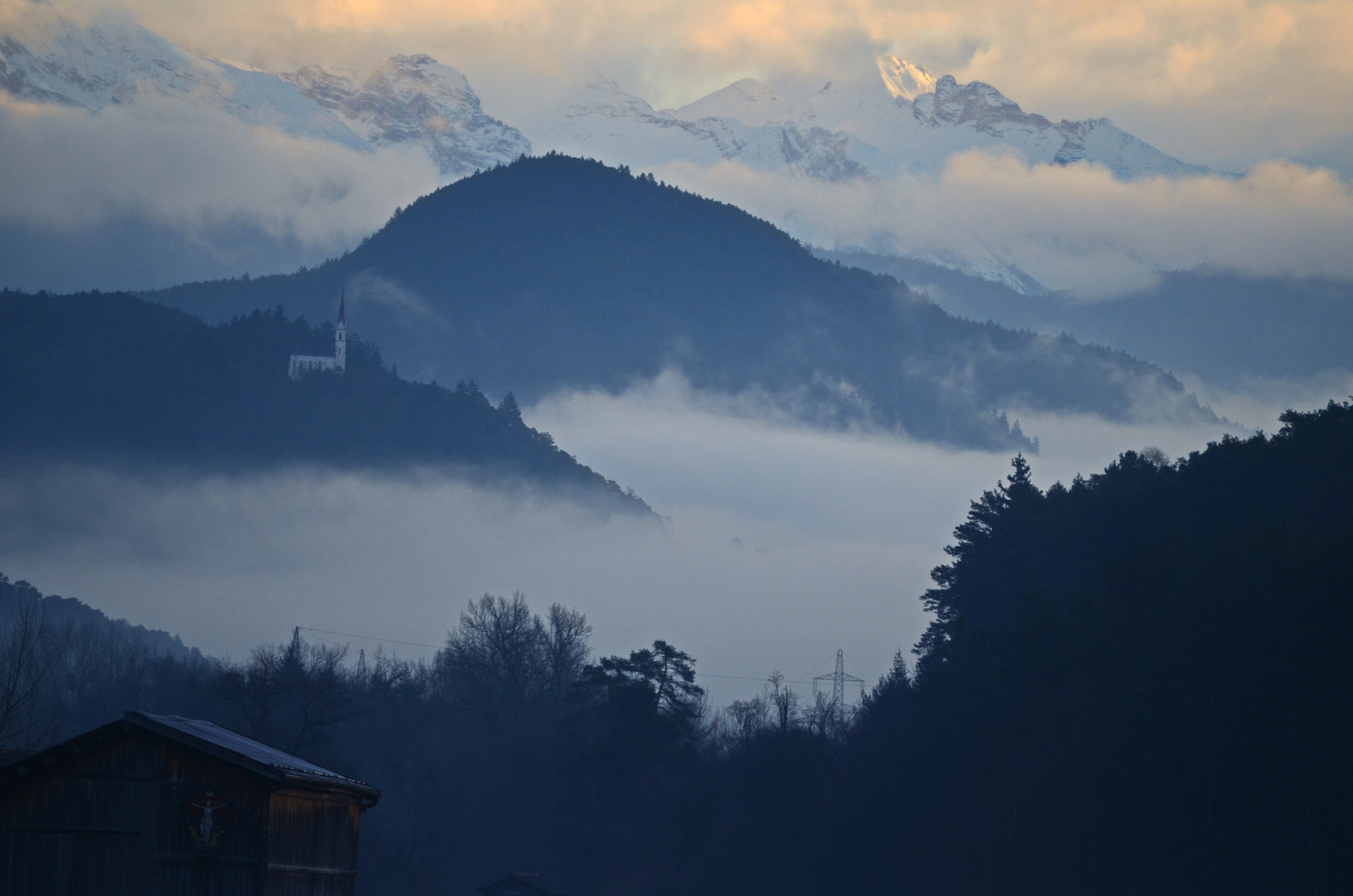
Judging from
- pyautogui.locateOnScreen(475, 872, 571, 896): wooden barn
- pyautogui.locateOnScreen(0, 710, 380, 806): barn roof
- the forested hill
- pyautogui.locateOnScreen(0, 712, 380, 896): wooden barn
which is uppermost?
the forested hill

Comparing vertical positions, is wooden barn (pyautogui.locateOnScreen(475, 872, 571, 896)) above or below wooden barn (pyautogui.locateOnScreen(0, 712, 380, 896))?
below

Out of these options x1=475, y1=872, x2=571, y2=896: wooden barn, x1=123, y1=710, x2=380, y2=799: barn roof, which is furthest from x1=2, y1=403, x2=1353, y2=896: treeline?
x1=123, y1=710, x2=380, y2=799: barn roof

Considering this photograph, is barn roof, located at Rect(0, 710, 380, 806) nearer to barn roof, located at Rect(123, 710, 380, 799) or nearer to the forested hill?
barn roof, located at Rect(123, 710, 380, 799)

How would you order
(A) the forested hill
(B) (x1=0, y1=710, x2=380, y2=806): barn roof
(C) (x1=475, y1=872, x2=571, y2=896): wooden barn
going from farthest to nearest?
(C) (x1=475, y1=872, x2=571, y2=896): wooden barn → (A) the forested hill → (B) (x1=0, y1=710, x2=380, y2=806): barn roof

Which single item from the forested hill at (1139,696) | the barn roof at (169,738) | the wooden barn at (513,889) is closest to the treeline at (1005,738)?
the forested hill at (1139,696)

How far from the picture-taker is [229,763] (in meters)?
39.8

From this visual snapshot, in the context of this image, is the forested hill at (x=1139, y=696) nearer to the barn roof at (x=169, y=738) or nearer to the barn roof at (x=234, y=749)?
the barn roof at (x=234, y=749)

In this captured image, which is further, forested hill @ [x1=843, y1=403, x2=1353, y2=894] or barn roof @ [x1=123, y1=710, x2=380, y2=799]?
forested hill @ [x1=843, y1=403, x2=1353, y2=894]

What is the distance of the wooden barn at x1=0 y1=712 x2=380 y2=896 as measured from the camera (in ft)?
130

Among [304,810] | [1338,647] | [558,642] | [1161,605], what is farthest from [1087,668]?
[558,642]

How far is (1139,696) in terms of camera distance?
71.9 meters

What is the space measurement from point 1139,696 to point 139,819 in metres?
44.4

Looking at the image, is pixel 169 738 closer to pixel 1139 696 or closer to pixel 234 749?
pixel 234 749

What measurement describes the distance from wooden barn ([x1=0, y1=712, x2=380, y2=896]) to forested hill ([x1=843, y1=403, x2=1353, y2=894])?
126ft
